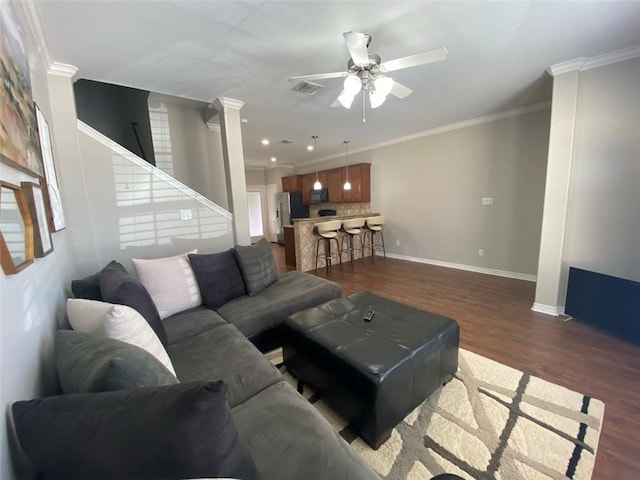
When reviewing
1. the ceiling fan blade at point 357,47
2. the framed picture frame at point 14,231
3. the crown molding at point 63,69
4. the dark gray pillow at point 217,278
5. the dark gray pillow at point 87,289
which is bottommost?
the dark gray pillow at point 217,278

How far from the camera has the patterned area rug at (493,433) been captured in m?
1.30

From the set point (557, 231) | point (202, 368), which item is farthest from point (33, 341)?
point (557, 231)

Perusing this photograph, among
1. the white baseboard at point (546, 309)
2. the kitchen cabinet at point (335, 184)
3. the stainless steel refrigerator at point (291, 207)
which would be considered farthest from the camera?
the stainless steel refrigerator at point (291, 207)

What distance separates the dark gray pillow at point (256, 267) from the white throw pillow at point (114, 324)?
136 cm

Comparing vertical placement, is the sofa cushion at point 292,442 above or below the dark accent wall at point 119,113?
below

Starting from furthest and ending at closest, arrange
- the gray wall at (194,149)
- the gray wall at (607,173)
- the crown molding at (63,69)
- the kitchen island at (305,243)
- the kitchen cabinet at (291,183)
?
1. the kitchen cabinet at (291,183)
2. the kitchen island at (305,243)
3. the gray wall at (194,149)
4. the gray wall at (607,173)
5. the crown molding at (63,69)

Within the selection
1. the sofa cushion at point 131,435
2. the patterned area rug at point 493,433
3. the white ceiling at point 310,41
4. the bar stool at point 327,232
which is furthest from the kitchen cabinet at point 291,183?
the sofa cushion at point 131,435

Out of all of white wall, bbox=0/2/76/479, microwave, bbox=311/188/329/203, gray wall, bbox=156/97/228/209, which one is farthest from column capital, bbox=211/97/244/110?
microwave, bbox=311/188/329/203

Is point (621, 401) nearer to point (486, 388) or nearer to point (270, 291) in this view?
point (486, 388)

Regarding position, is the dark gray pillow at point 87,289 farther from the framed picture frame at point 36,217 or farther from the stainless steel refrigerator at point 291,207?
the stainless steel refrigerator at point 291,207

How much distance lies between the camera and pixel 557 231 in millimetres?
2844

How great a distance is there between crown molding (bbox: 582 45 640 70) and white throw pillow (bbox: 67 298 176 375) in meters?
4.18

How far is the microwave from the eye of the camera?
7.02 m

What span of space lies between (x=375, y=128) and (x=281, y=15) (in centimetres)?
317
